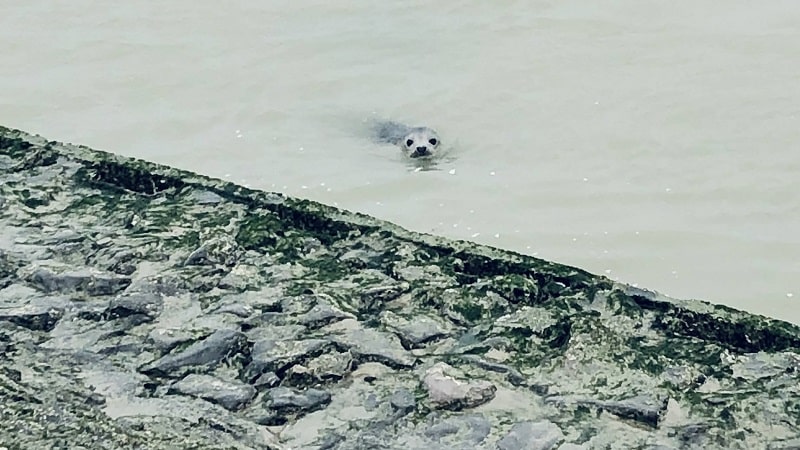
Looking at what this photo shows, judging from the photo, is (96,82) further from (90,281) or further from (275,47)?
(90,281)

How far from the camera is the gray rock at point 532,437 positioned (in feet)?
8.45

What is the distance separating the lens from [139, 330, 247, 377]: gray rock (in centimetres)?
295

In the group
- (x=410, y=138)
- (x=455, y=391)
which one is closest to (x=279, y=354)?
(x=455, y=391)

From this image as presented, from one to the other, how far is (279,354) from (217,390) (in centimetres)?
19

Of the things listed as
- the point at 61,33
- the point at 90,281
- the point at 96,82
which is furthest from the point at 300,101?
the point at 90,281

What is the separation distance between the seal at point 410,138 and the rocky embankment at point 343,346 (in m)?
2.94

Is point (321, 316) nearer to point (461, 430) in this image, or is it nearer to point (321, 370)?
point (321, 370)

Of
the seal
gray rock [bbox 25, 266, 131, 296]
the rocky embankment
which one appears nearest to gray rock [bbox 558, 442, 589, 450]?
the rocky embankment

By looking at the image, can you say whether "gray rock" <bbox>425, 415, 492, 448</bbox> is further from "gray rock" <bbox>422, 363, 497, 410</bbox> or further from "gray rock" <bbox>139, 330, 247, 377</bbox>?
"gray rock" <bbox>139, 330, 247, 377</bbox>

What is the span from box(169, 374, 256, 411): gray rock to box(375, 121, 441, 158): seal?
3910mm

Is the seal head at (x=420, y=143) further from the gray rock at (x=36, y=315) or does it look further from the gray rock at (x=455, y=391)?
the gray rock at (x=455, y=391)

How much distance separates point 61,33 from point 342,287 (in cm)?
643

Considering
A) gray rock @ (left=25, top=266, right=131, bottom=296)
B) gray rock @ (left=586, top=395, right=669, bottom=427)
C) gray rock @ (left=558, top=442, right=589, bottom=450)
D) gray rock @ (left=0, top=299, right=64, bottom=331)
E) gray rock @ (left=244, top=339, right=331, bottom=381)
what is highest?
gray rock @ (left=25, top=266, right=131, bottom=296)

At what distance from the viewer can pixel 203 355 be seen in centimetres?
299
